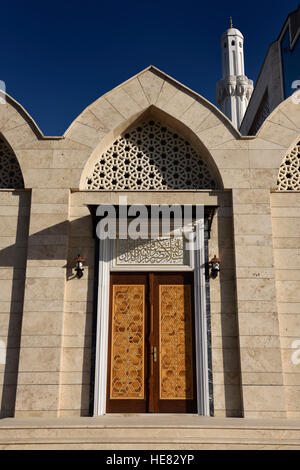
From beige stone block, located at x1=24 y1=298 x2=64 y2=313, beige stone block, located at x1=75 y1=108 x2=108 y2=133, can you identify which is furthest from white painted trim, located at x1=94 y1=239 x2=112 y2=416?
beige stone block, located at x1=75 y1=108 x2=108 y2=133

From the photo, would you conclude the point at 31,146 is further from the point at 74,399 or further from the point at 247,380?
the point at 247,380

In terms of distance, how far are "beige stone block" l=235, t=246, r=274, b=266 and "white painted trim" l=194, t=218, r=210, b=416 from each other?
0.61 metres

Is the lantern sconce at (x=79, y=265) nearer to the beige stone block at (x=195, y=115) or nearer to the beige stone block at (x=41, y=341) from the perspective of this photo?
the beige stone block at (x=41, y=341)

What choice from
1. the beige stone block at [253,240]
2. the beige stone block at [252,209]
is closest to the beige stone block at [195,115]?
the beige stone block at [252,209]

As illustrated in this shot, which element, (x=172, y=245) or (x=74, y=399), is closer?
(x=74, y=399)

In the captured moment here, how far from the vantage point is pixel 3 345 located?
7.18 metres

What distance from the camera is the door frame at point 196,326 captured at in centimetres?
697

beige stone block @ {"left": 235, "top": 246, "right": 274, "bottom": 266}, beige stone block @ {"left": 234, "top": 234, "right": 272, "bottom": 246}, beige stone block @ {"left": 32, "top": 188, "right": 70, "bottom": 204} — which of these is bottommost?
beige stone block @ {"left": 235, "top": 246, "right": 274, "bottom": 266}

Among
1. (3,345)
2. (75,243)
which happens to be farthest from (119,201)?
(3,345)

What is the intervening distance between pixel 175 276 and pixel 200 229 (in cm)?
91

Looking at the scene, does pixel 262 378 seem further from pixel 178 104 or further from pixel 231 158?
pixel 178 104

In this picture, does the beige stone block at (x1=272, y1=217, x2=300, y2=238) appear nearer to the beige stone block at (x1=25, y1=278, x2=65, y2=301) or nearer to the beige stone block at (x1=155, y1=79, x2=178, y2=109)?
the beige stone block at (x1=155, y1=79, x2=178, y2=109)

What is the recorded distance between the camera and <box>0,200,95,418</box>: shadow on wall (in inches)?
276

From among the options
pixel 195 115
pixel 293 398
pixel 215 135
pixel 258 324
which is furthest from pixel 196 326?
pixel 195 115
